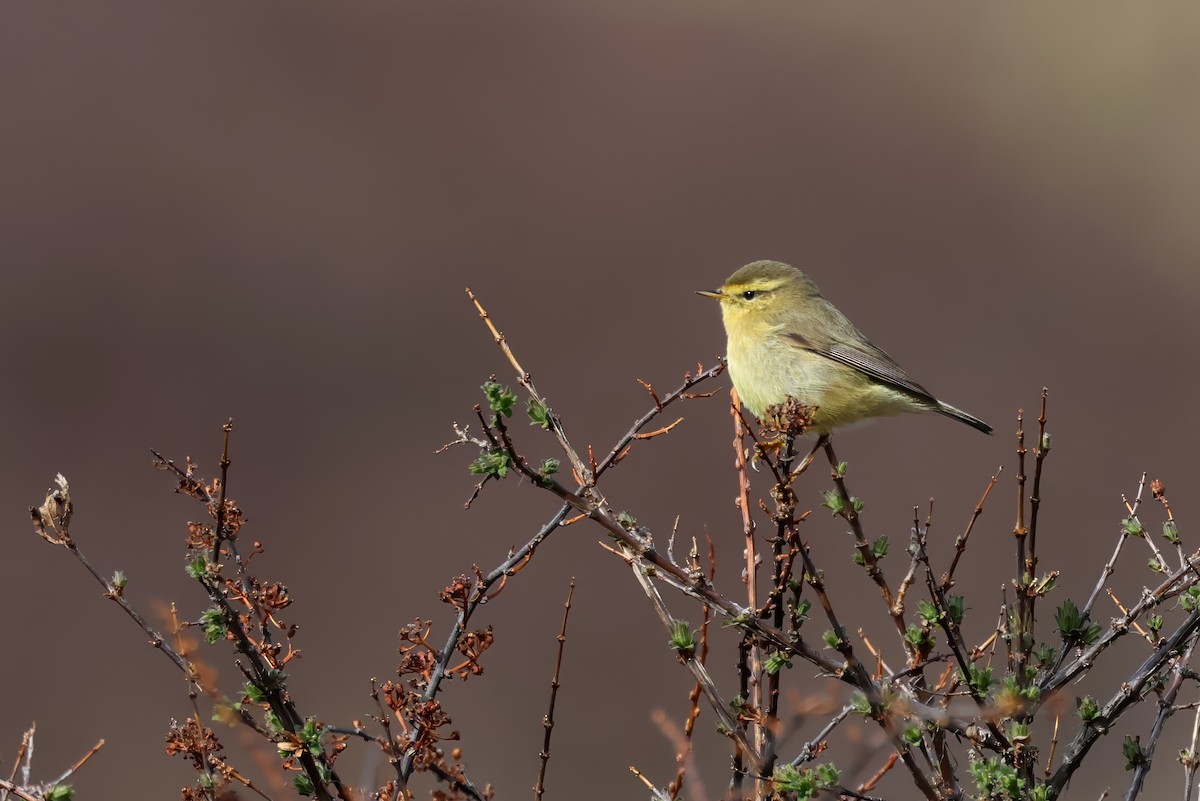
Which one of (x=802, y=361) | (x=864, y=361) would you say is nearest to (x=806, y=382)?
(x=802, y=361)

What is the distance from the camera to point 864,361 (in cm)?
519

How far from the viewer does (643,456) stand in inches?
486

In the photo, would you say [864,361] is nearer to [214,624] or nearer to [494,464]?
[494,464]

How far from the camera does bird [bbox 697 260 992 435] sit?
505 cm

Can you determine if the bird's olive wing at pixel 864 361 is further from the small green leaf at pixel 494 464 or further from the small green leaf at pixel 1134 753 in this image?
the small green leaf at pixel 494 464

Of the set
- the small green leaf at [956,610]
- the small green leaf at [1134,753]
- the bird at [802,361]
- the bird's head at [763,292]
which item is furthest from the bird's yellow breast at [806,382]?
the small green leaf at [1134,753]

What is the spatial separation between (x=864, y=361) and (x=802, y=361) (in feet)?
0.94

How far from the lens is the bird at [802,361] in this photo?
5.05m

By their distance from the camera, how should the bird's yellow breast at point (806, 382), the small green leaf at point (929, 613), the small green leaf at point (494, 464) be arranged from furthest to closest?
the bird's yellow breast at point (806, 382)
the small green leaf at point (929, 613)
the small green leaf at point (494, 464)

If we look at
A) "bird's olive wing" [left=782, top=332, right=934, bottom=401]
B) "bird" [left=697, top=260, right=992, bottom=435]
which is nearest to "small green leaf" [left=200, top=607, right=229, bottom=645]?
"bird" [left=697, top=260, right=992, bottom=435]

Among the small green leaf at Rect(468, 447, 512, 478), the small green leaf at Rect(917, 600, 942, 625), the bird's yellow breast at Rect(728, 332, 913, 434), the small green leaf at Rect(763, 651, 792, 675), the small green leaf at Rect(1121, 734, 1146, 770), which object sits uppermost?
the bird's yellow breast at Rect(728, 332, 913, 434)

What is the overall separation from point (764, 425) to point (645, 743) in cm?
656

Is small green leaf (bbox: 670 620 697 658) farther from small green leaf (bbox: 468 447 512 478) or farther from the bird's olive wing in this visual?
the bird's olive wing

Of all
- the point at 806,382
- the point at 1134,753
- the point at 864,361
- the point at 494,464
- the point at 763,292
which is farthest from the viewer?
the point at 763,292
